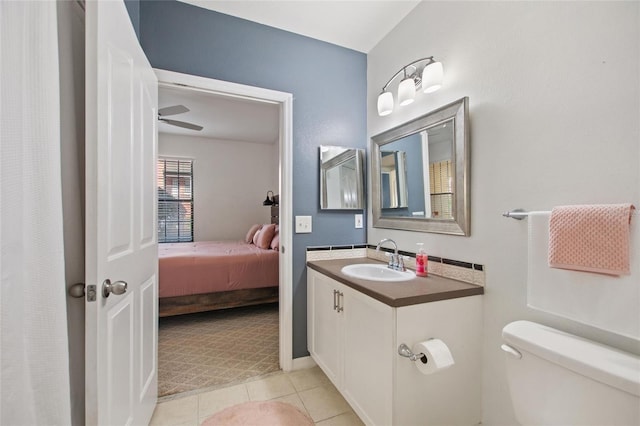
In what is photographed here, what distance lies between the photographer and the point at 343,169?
2.21m

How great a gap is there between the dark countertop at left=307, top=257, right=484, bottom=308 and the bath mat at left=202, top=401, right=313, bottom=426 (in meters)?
0.79

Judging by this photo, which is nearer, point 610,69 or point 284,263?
point 610,69

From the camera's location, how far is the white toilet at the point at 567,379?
0.79 meters

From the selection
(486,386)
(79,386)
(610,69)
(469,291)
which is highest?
(610,69)

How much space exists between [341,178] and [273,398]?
156 cm

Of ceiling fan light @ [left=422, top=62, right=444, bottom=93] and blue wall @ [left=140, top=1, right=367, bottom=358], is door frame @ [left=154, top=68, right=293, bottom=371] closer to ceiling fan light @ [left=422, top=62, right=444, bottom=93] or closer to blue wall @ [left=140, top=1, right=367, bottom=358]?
blue wall @ [left=140, top=1, right=367, bottom=358]

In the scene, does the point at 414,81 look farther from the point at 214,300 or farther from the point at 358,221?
the point at 214,300

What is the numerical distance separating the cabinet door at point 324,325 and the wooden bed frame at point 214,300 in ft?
4.43

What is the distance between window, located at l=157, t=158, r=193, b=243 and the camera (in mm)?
5117

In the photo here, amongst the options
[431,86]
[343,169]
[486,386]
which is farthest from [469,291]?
[343,169]

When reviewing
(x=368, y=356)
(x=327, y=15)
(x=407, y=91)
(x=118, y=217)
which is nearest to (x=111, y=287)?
(x=118, y=217)

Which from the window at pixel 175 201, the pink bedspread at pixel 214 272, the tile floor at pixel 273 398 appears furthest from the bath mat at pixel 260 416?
the window at pixel 175 201

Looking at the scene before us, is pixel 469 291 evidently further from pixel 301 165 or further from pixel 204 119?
pixel 204 119

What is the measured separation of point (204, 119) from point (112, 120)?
3.51 meters
